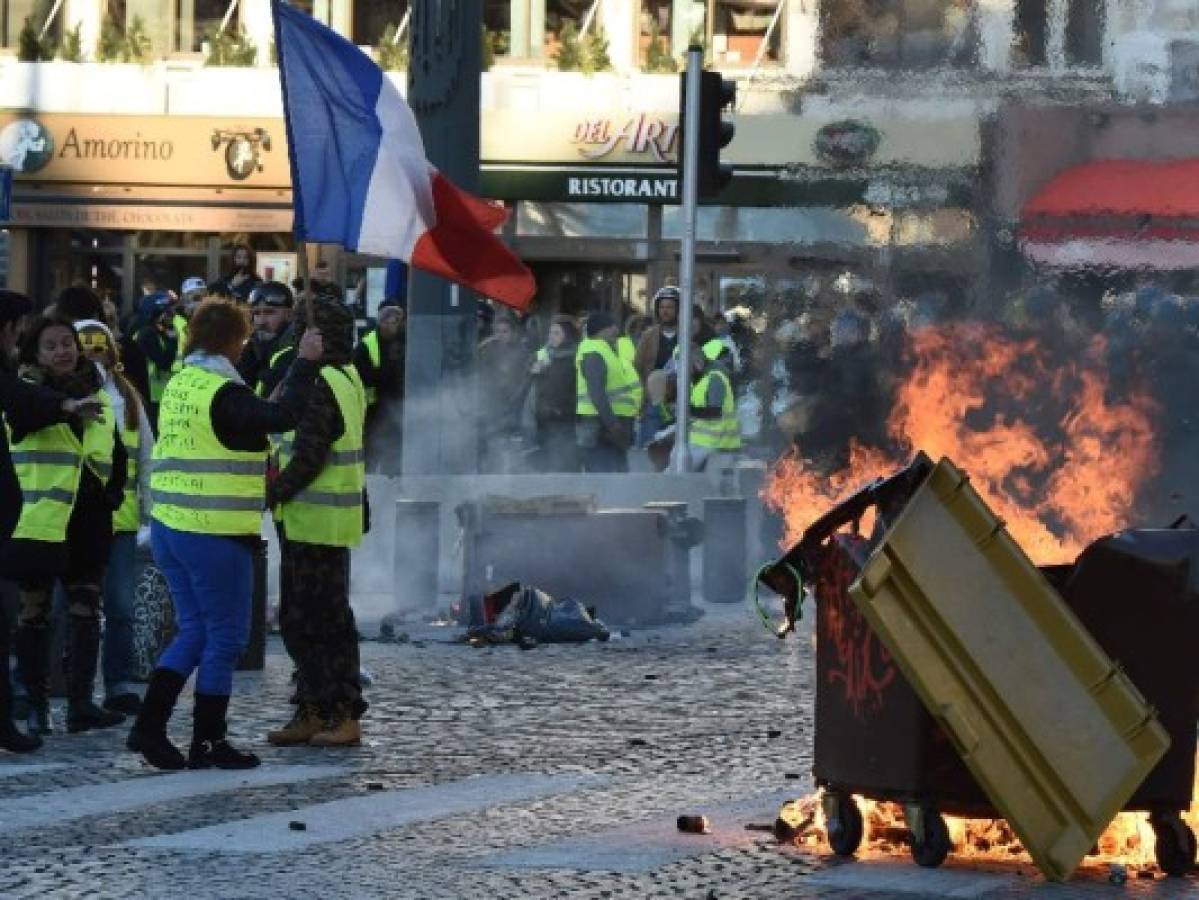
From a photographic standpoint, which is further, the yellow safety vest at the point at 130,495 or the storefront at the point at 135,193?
the storefront at the point at 135,193

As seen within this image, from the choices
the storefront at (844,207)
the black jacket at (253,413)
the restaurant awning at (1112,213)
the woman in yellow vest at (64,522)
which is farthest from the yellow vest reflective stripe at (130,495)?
the restaurant awning at (1112,213)

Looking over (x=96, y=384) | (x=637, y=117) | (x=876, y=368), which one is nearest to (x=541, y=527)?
(x=876, y=368)

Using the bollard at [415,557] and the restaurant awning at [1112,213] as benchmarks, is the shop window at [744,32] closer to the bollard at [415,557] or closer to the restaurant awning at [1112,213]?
the bollard at [415,557]

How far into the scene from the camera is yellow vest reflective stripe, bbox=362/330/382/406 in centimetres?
2019

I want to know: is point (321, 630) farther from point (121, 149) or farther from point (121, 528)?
point (121, 149)

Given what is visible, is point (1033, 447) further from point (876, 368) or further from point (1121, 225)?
point (876, 368)

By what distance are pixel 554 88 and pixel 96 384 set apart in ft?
87.4

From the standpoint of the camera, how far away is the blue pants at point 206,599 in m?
11.5

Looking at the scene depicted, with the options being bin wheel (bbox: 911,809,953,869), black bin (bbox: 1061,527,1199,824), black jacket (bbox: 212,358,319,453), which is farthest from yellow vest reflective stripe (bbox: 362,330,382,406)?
black bin (bbox: 1061,527,1199,824)

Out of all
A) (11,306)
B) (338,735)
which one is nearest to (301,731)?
(338,735)

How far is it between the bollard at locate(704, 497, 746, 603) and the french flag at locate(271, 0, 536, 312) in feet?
17.9

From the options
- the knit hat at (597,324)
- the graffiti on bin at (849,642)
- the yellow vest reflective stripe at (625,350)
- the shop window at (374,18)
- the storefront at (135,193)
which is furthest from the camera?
the shop window at (374,18)

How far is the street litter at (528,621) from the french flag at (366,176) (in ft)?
9.08

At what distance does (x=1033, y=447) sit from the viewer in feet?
39.2
